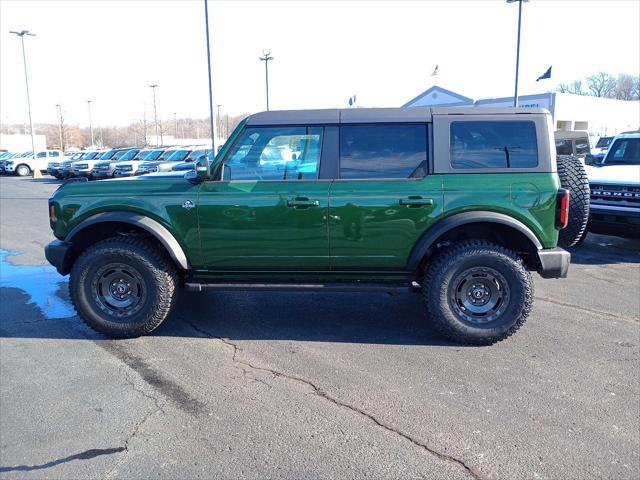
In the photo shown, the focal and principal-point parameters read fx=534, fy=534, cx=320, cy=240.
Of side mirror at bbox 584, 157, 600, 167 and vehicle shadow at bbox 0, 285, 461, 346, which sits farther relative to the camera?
side mirror at bbox 584, 157, 600, 167

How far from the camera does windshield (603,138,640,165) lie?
32.8 ft

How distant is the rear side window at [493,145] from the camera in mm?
4648

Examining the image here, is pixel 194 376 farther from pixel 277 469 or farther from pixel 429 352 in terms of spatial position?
pixel 429 352

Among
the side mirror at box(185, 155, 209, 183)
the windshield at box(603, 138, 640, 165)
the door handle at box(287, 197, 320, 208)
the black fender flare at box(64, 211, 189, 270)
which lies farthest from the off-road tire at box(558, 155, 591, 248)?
the windshield at box(603, 138, 640, 165)

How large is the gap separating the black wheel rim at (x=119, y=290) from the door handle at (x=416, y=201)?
2.47 meters

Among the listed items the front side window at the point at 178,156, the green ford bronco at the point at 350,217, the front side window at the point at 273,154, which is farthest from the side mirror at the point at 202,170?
the front side window at the point at 178,156

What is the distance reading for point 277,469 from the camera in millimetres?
2906

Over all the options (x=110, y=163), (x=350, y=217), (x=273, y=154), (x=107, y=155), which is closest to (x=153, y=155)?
(x=110, y=163)

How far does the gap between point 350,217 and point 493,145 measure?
1405 mm

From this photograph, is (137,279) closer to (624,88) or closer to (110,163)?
(110,163)

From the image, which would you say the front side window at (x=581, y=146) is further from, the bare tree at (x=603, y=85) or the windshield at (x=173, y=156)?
the bare tree at (x=603, y=85)

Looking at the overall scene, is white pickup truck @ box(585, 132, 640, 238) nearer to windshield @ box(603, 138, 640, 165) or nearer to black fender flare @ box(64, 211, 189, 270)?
windshield @ box(603, 138, 640, 165)

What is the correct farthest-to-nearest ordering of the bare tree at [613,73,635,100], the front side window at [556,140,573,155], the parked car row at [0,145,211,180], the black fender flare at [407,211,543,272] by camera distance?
1. the bare tree at [613,73,635,100]
2. the parked car row at [0,145,211,180]
3. the front side window at [556,140,573,155]
4. the black fender flare at [407,211,543,272]

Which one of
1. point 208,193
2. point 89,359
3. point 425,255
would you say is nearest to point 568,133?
point 425,255
